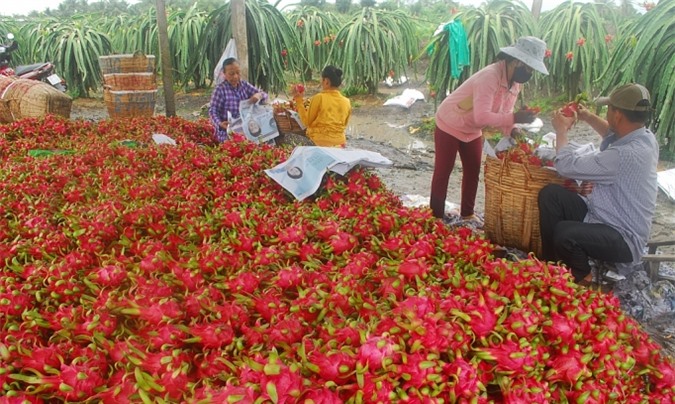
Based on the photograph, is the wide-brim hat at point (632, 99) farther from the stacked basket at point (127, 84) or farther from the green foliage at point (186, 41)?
the green foliage at point (186, 41)

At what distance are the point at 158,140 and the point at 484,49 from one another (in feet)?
17.5

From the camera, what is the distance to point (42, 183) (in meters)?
2.75

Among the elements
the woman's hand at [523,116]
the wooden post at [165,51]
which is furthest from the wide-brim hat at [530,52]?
the wooden post at [165,51]

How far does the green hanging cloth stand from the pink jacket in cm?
418

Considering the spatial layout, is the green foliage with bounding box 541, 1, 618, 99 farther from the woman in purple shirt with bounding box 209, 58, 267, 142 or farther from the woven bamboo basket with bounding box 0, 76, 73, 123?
the woven bamboo basket with bounding box 0, 76, 73, 123

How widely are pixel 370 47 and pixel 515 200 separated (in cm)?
874

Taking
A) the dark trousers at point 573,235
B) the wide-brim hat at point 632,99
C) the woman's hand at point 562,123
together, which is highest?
the wide-brim hat at point 632,99

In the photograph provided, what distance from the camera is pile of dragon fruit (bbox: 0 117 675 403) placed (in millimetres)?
1197

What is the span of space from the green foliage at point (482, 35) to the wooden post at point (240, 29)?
10.4 ft

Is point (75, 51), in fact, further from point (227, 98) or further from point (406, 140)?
point (227, 98)

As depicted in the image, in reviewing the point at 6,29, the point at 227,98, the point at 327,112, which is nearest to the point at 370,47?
the point at 227,98

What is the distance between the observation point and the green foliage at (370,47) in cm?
1099

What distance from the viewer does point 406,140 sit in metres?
8.42

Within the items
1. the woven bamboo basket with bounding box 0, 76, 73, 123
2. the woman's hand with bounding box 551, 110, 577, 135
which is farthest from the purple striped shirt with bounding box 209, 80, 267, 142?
the woman's hand with bounding box 551, 110, 577, 135
